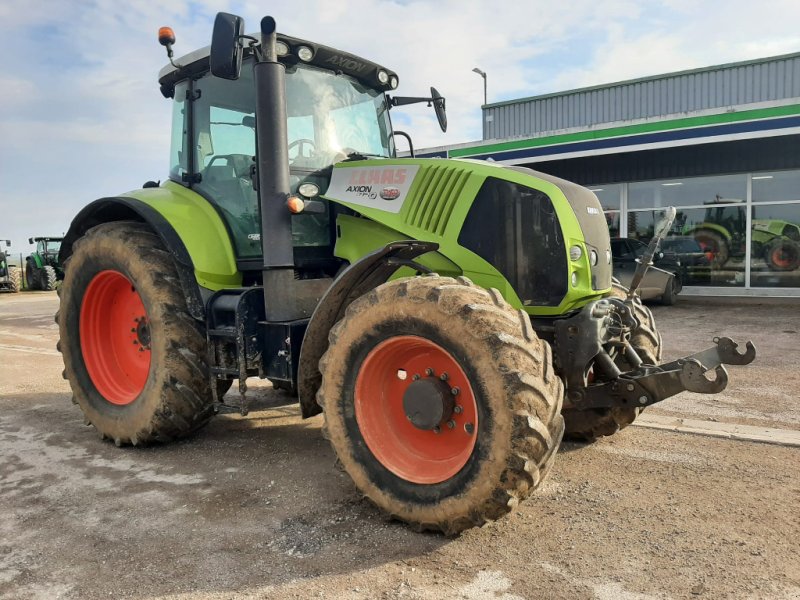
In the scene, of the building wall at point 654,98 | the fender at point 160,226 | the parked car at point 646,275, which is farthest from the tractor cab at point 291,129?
the building wall at point 654,98

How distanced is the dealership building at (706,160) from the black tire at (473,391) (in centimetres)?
1300

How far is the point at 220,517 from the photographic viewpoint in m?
3.50

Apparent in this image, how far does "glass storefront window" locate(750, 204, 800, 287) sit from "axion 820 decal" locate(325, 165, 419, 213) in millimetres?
13742

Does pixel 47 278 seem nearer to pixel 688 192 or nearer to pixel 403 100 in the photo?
pixel 688 192

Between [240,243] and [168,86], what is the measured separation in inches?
65.0

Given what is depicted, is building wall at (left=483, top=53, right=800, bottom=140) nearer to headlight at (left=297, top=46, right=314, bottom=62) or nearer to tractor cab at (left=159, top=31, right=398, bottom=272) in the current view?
tractor cab at (left=159, top=31, right=398, bottom=272)

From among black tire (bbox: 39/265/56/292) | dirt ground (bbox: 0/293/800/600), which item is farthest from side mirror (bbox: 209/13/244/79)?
black tire (bbox: 39/265/56/292)

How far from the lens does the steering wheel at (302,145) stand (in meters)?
4.34

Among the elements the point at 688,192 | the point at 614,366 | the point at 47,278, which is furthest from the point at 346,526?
the point at 47,278

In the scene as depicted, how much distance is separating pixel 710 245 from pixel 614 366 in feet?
44.5

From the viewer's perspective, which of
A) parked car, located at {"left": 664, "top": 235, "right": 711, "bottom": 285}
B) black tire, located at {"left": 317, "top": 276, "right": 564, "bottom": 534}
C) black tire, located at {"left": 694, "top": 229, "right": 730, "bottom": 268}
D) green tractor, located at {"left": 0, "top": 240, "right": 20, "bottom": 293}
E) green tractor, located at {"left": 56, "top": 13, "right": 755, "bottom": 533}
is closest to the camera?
black tire, located at {"left": 317, "top": 276, "right": 564, "bottom": 534}

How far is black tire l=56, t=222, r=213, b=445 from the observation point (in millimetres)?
4379

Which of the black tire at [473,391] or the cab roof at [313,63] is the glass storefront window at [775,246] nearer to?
the cab roof at [313,63]

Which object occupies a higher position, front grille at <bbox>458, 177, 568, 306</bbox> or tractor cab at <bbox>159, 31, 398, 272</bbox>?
tractor cab at <bbox>159, 31, 398, 272</bbox>
